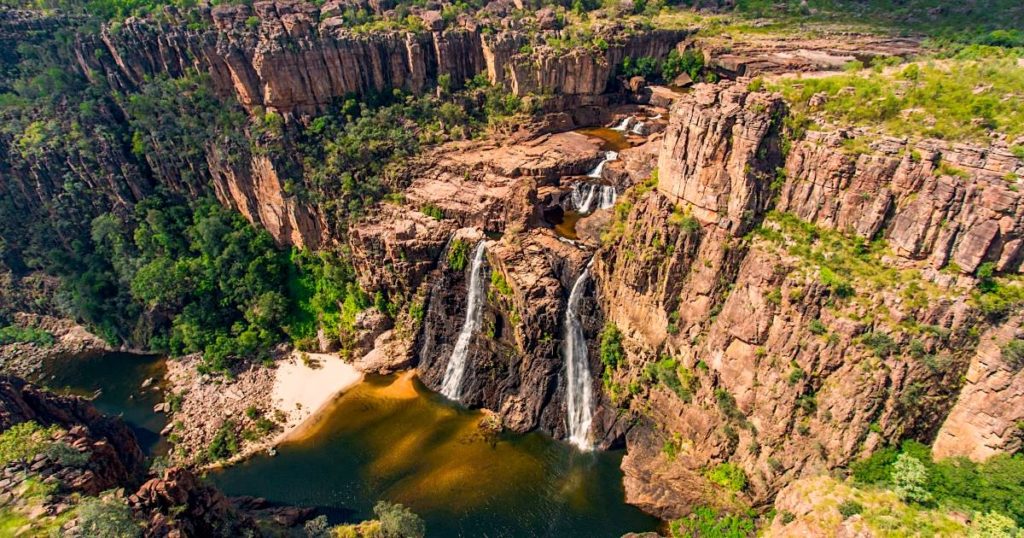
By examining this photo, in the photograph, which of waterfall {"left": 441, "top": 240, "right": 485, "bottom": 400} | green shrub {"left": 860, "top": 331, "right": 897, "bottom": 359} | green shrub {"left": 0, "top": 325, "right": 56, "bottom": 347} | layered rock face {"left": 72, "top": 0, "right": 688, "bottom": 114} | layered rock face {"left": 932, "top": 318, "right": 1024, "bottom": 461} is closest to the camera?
layered rock face {"left": 932, "top": 318, "right": 1024, "bottom": 461}

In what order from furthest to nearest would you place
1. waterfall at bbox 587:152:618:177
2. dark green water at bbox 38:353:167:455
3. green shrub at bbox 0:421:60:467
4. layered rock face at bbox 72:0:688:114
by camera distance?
layered rock face at bbox 72:0:688:114 → waterfall at bbox 587:152:618:177 → dark green water at bbox 38:353:167:455 → green shrub at bbox 0:421:60:467

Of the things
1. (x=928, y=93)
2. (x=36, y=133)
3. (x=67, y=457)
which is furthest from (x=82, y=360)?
(x=928, y=93)

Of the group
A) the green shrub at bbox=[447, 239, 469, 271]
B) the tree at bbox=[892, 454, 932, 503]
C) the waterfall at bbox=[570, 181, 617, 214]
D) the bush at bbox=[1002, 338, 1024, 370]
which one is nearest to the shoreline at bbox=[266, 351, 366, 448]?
the green shrub at bbox=[447, 239, 469, 271]

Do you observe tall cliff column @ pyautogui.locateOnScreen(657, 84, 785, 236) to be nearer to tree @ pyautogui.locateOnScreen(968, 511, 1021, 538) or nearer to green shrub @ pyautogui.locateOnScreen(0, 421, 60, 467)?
tree @ pyautogui.locateOnScreen(968, 511, 1021, 538)

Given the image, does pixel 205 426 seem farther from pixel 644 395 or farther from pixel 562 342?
pixel 644 395

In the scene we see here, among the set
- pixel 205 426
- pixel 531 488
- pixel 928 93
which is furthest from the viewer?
pixel 205 426

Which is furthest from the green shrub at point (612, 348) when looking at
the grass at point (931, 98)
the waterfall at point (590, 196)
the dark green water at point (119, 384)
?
the dark green water at point (119, 384)
